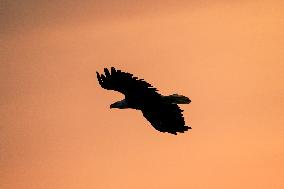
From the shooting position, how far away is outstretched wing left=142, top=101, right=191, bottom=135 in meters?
13.4

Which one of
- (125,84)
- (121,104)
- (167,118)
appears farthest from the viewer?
(167,118)

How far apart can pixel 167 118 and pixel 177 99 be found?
105cm

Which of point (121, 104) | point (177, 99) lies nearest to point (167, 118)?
point (177, 99)

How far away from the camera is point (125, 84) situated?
12008 millimetres

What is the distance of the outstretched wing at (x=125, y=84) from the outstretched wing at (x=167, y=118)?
1.13 meters

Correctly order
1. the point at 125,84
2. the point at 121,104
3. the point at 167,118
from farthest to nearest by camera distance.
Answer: the point at 167,118 < the point at 121,104 < the point at 125,84

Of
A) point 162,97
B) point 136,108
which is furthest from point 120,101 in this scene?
point 162,97

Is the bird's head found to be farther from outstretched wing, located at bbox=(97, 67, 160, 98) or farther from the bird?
outstretched wing, located at bbox=(97, 67, 160, 98)

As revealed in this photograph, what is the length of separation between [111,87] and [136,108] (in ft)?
5.00

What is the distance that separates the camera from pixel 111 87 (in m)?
12.1

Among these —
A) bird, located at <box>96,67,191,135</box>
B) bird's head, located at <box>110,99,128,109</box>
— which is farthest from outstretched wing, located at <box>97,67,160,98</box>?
bird's head, located at <box>110,99,128,109</box>

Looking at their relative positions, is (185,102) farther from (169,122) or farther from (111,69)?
(111,69)

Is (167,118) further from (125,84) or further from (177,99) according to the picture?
(125,84)

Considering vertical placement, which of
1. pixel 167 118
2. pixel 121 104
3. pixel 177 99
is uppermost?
pixel 121 104
